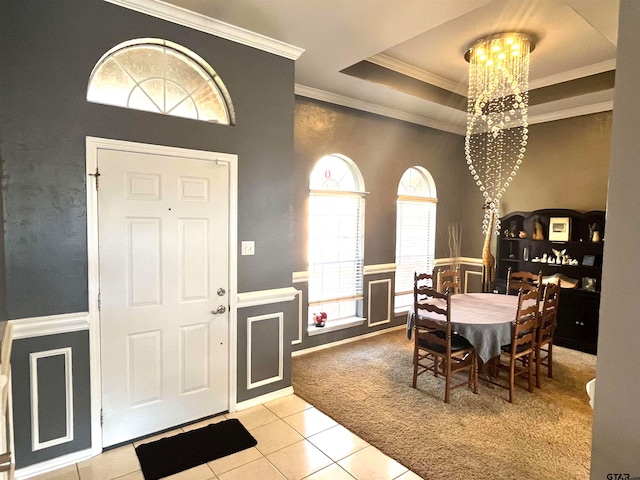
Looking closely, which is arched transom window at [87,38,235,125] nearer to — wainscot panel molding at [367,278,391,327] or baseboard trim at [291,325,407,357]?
baseboard trim at [291,325,407,357]

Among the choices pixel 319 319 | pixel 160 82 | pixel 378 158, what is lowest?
pixel 319 319

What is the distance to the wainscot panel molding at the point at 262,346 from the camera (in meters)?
3.17

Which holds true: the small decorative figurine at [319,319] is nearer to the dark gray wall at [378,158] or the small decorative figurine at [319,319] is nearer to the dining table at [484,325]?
the dark gray wall at [378,158]

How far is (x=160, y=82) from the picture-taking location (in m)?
2.72

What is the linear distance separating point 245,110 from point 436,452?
299 cm

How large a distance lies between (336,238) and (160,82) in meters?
2.72

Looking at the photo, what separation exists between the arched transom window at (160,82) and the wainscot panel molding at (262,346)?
1707 millimetres

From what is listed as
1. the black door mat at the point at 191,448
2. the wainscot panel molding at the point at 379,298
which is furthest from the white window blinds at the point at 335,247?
the black door mat at the point at 191,448

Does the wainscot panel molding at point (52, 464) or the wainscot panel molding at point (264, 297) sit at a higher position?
the wainscot panel molding at point (264, 297)

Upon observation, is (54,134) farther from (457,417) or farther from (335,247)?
(457,417)

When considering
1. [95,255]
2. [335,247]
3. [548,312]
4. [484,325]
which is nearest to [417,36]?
[335,247]

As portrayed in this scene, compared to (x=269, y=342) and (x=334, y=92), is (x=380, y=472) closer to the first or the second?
(x=269, y=342)

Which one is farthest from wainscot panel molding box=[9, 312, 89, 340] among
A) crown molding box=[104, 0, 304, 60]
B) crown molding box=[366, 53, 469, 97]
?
crown molding box=[366, 53, 469, 97]

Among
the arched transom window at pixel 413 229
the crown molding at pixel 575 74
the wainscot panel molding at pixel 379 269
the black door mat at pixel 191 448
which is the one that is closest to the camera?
the black door mat at pixel 191 448
